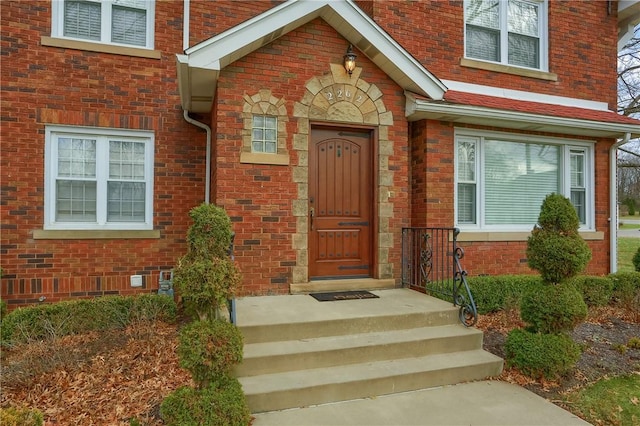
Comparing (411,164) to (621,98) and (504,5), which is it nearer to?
(504,5)

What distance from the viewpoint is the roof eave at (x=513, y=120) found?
5.96 m

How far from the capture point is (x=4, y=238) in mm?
5648

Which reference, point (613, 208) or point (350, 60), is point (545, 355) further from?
point (613, 208)

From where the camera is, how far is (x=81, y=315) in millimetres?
5344

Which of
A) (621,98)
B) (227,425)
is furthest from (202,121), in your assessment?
(621,98)

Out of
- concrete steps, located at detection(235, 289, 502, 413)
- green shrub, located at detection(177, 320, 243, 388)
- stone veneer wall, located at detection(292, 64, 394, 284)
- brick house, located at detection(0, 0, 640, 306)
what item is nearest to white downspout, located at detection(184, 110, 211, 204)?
brick house, located at detection(0, 0, 640, 306)

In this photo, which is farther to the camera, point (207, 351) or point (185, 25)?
point (185, 25)

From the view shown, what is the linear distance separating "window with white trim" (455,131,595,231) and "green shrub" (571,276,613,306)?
1.24 m

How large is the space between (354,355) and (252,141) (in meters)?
3.15

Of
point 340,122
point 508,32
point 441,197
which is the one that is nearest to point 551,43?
point 508,32

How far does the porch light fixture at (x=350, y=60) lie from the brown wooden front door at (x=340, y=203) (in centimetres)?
88

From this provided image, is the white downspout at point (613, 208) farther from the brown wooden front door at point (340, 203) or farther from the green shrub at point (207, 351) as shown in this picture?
the green shrub at point (207, 351)

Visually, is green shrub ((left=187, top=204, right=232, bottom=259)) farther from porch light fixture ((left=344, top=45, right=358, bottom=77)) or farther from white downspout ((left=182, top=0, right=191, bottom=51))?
white downspout ((left=182, top=0, right=191, bottom=51))

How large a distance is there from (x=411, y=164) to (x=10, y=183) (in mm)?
6247
